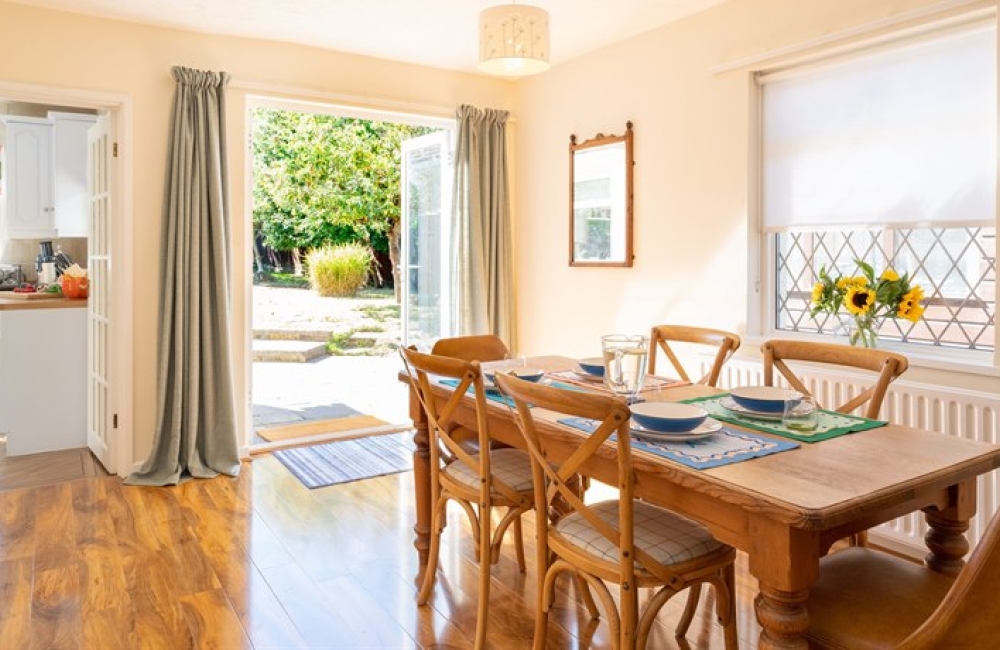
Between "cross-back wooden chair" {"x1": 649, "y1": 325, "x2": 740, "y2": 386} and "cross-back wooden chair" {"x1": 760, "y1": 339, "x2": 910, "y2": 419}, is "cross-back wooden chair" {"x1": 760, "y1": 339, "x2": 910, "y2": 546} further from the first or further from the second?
"cross-back wooden chair" {"x1": 649, "y1": 325, "x2": 740, "y2": 386}

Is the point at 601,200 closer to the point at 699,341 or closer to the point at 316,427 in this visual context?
the point at 699,341

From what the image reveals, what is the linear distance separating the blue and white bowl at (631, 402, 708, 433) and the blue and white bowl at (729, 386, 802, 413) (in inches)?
7.5

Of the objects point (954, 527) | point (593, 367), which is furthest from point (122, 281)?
point (954, 527)

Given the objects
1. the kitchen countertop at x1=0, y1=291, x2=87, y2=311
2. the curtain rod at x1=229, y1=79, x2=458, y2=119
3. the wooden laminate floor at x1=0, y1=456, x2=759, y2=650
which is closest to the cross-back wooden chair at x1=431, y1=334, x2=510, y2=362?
the wooden laminate floor at x1=0, y1=456, x2=759, y2=650

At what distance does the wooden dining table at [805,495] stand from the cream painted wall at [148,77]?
9.61ft

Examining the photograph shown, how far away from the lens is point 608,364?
2.05 metres

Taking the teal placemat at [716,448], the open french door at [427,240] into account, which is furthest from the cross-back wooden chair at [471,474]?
the open french door at [427,240]

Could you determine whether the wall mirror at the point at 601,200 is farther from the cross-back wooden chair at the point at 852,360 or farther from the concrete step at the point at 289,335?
the concrete step at the point at 289,335

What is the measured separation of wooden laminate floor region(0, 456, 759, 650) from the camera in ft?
7.46

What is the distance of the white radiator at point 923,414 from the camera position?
2.56 metres

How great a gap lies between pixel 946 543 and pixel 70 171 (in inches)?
226

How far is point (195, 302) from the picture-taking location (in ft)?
12.9

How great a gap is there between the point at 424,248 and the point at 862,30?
10.5 feet

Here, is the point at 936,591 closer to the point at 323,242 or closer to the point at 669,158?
the point at 669,158
